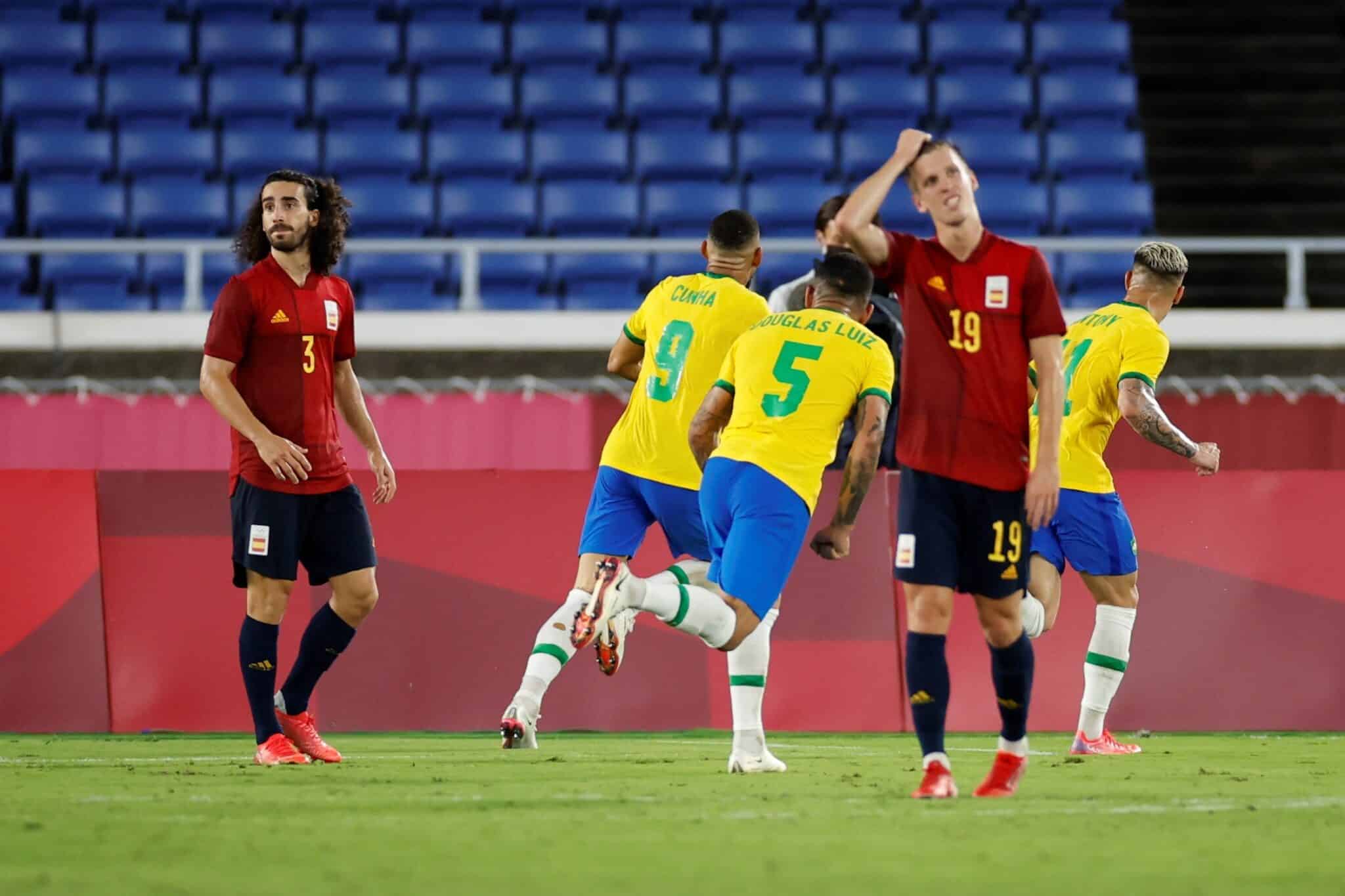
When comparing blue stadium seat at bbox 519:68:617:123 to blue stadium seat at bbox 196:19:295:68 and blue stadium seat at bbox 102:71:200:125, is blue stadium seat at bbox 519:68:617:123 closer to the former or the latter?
blue stadium seat at bbox 196:19:295:68

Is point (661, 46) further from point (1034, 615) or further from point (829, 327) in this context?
point (829, 327)

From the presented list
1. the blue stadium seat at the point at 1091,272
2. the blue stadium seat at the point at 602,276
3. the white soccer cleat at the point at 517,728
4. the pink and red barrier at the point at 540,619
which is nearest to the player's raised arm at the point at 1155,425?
the pink and red barrier at the point at 540,619

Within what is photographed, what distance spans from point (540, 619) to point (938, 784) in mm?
3677

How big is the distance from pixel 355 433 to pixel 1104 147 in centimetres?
1073

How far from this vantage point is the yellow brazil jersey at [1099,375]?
7.20 metres

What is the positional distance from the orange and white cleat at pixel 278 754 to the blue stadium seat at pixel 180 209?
924cm

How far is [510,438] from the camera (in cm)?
1079

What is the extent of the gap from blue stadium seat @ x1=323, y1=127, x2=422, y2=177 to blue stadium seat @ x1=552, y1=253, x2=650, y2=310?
75.1 inches

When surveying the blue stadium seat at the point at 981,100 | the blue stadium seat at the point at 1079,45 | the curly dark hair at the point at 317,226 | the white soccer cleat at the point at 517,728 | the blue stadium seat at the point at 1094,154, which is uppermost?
the blue stadium seat at the point at 1079,45

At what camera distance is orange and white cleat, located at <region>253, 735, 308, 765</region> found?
6.40m

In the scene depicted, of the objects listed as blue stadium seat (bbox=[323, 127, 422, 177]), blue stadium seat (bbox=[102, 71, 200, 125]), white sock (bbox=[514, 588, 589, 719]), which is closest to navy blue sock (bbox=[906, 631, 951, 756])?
white sock (bbox=[514, 588, 589, 719])

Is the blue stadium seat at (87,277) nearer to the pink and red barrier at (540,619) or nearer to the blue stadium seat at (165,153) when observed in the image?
the blue stadium seat at (165,153)

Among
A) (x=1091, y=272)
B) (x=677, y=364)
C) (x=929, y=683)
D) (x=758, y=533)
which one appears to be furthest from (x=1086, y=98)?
(x=929, y=683)

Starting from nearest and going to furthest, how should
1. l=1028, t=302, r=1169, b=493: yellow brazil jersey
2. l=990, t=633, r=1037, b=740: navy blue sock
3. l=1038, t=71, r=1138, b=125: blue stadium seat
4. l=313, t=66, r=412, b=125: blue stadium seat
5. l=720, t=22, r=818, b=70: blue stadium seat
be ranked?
l=990, t=633, r=1037, b=740: navy blue sock → l=1028, t=302, r=1169, b=493: yellow brazil jersey → l=313, t=66, r=412, b=125: blue stadium seat → l=1038, t=71, r=1138, b=125: blue stadium seat → l=720, t=22, r=818, b=70: blue stadium seat
